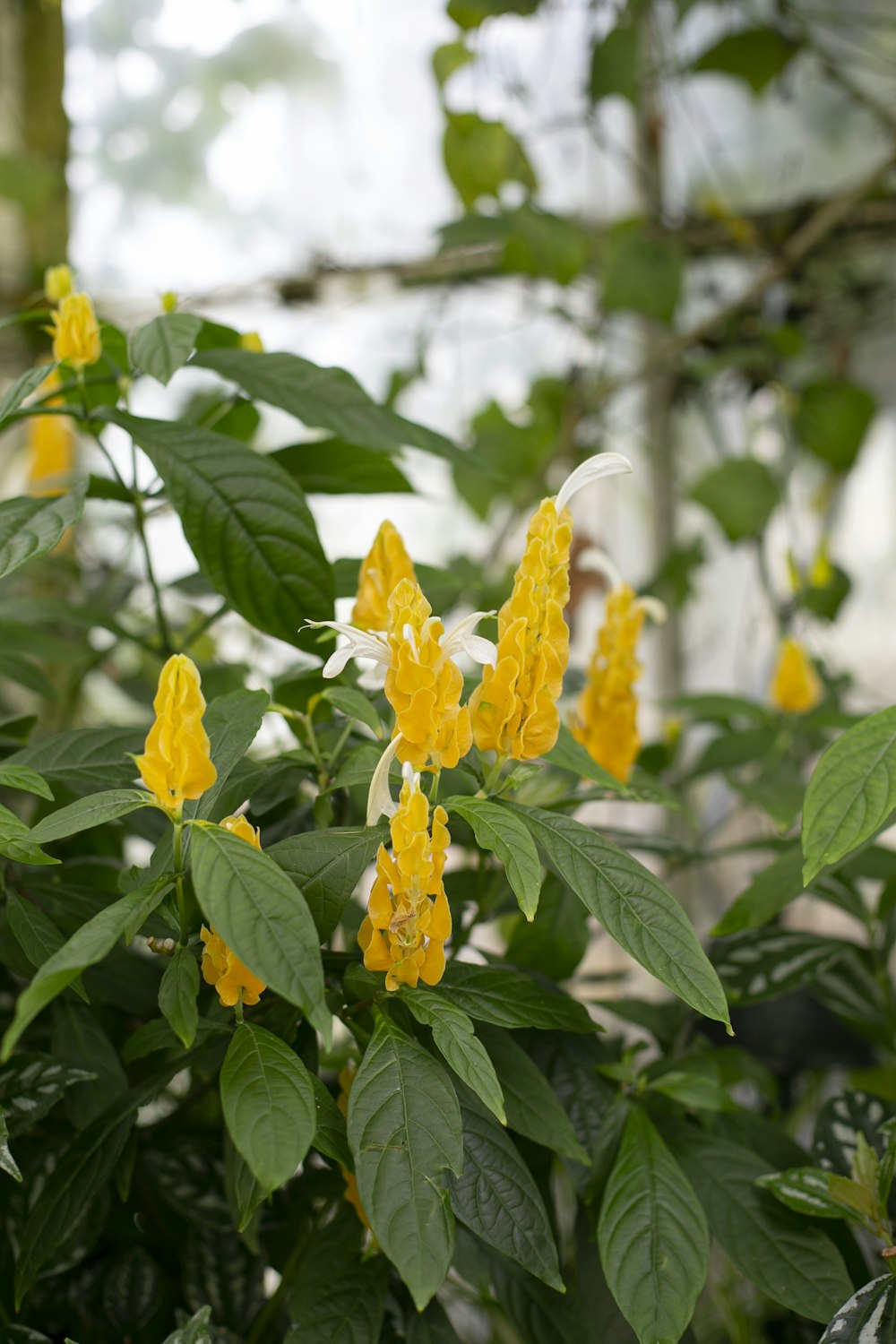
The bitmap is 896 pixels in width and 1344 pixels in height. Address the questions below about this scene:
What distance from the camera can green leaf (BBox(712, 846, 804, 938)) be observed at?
62cm

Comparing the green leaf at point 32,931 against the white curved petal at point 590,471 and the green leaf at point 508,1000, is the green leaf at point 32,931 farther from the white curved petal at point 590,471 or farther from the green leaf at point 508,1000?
the white curved petal at point 590,471

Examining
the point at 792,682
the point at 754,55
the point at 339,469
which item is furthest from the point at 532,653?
the point at 754,55

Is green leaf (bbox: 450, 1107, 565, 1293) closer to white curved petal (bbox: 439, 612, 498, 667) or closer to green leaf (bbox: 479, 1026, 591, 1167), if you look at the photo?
green leaf (bbox: 479, 1026, 591, 1167)

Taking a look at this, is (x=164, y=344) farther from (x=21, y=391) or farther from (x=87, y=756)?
(x=87, y=756)

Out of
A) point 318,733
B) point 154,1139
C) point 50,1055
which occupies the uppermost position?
point 318,733

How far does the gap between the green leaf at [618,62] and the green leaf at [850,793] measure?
3.91 feet

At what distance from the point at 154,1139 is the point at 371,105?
211 centimetres

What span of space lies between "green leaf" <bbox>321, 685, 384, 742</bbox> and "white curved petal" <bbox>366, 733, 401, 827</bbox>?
0.05m

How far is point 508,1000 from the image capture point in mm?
496

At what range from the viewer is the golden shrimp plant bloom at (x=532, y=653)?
467 mm

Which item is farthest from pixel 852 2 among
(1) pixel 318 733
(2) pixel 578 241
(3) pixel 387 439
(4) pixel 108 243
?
(1) pixel 318 733

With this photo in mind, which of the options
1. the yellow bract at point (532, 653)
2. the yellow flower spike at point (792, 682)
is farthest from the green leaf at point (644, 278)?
the yellow bract at point (532, 653)

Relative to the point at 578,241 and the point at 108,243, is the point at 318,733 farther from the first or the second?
the point at 108,243

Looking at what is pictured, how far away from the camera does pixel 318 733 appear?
621 mm
